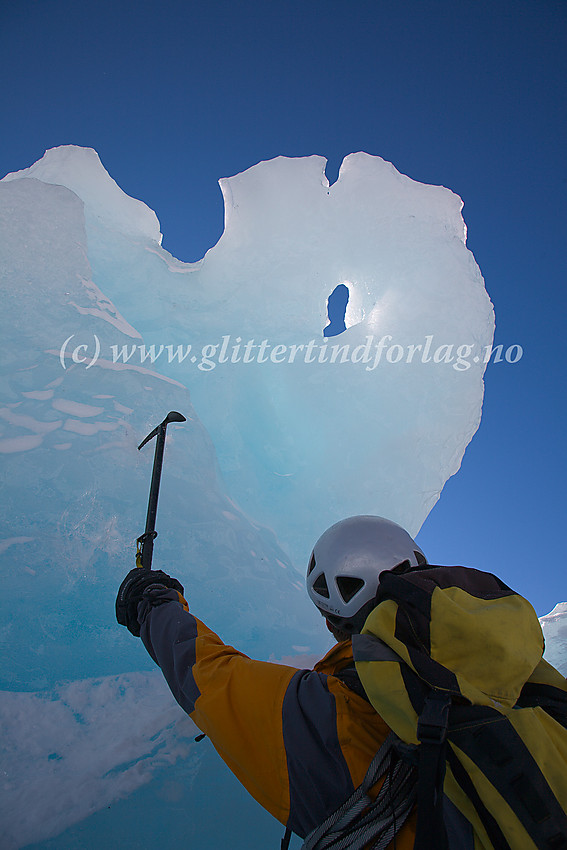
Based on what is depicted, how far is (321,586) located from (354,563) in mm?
181

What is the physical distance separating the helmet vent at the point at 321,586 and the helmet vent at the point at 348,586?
0.07 meters

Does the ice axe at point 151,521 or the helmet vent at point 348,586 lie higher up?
the ice axe at point 151,521

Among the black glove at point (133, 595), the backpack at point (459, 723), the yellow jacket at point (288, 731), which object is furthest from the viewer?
the black glove at point (133, 595)

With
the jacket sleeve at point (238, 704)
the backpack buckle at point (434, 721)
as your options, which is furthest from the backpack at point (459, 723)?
the jacket sleeve at point (238, 704)

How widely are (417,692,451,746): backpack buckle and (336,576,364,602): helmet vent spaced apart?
804mm

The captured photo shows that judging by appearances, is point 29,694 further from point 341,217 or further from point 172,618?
point 341,217

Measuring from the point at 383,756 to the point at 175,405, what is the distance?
4723 millimetres

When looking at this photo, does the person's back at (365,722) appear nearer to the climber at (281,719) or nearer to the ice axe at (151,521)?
the climber at (281,719)

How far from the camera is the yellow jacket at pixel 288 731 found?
984 mm

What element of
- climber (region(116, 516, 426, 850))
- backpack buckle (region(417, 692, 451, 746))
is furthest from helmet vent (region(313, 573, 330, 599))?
backpack buckle (region(417, 692, 451, 746))

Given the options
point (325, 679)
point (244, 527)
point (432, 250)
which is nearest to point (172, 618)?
point (325, 679)

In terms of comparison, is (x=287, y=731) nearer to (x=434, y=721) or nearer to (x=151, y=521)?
(x=434, y=721)

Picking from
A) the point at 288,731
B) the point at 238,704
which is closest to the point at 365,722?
the point at 288,731

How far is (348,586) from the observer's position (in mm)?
1621
